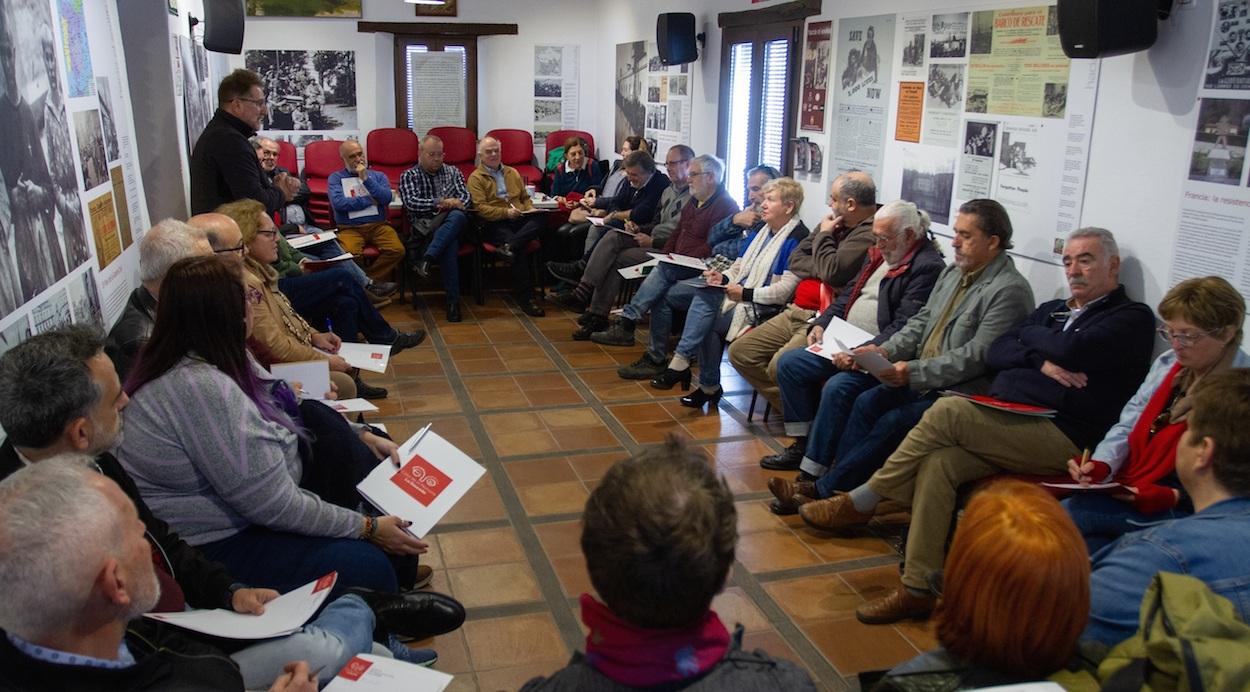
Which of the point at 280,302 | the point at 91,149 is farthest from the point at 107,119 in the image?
the point at 280,302

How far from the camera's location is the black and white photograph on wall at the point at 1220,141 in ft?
10.3

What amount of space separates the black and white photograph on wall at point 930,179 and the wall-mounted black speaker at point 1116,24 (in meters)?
1.23

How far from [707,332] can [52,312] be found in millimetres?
3502

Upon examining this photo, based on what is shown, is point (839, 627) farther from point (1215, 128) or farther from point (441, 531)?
point (1215, 128)

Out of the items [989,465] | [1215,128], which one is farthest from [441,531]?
[1215,128]

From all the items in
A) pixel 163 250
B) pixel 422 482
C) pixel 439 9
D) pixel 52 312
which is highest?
pixel 439 9

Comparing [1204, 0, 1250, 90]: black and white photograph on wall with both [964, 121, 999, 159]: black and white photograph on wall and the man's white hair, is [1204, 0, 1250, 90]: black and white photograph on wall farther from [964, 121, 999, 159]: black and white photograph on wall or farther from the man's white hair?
the man's white hair

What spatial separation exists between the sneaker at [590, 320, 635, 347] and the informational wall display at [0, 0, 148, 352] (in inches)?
132

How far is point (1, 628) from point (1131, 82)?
3891 millimetres

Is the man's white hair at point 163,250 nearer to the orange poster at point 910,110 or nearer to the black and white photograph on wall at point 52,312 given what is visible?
the black and white photograph on wall at point 52,312

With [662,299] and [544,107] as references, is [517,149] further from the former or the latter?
[662,299]

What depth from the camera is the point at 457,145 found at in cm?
1020

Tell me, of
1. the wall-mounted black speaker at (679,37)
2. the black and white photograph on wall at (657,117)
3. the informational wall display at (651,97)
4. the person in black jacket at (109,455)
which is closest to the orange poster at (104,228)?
the person in black jacket at (109,455)

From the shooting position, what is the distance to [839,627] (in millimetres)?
3225
